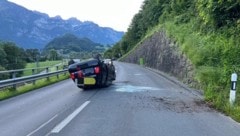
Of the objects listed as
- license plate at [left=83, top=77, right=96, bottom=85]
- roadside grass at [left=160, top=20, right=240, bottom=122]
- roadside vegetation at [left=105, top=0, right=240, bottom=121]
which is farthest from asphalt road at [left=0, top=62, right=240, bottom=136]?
license plate at [left=83, top=77, right=96, bottom=85]

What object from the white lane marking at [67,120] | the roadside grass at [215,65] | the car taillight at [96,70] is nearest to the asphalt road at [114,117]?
the white lane marking at [67,120]

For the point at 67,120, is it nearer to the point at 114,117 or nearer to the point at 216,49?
the point at 114,117

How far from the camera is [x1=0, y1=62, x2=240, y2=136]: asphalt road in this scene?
805 cm

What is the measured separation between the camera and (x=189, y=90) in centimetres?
1670

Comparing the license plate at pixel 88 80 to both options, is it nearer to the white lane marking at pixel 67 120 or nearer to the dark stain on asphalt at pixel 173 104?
the dark stain on asphalt at pixel 173 104

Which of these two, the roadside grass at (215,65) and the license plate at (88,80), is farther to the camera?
the license plate at (88,80)

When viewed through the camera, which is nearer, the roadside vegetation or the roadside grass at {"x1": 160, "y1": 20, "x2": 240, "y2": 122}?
the roadside grass at {"x1": 160, "y1": 20, "x2": 240, "y2": 122}

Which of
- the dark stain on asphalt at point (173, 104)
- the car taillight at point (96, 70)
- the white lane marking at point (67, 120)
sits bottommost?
the dark stain on asphalt at point (173, 104)

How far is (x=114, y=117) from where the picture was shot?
9.70 m

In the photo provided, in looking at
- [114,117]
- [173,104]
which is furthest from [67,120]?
[173,104]

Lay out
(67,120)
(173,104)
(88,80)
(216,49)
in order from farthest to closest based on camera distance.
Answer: (216,49)
(88,80)
(173,104)
(67,120)

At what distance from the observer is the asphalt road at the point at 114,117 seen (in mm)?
8055

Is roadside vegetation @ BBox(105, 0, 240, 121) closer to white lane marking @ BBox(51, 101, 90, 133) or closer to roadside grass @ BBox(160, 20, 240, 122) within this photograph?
roadside grass @ BBox(160, 20, 240, 122)

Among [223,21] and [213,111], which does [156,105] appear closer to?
[213,111]
